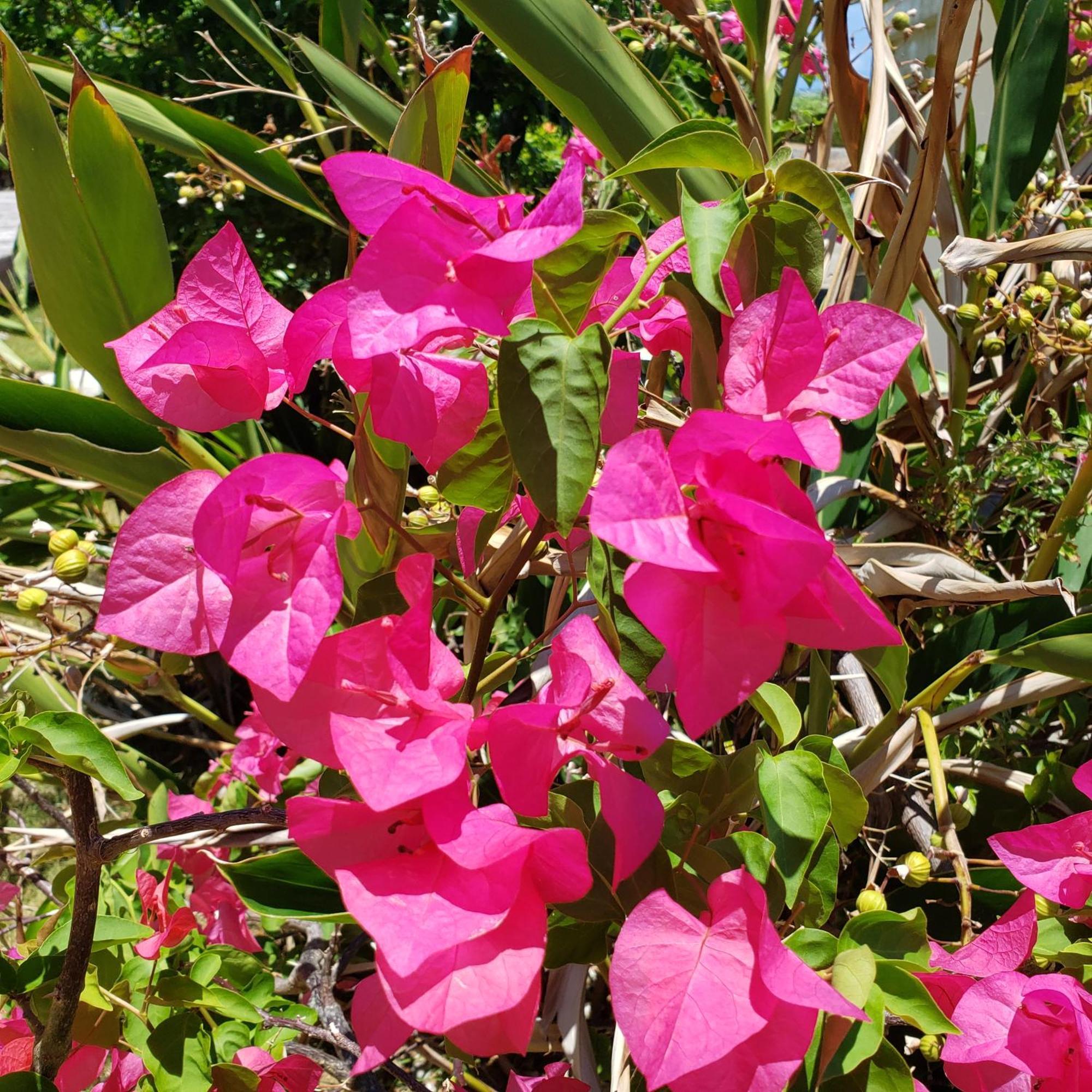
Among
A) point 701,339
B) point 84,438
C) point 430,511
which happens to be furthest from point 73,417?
point 701,339

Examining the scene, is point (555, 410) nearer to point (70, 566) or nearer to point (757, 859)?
point (757, 859)

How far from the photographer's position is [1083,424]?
66 centimetres

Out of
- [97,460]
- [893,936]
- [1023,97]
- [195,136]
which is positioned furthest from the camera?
[195,136]

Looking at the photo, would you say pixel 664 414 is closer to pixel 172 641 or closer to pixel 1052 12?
pixel 172 641

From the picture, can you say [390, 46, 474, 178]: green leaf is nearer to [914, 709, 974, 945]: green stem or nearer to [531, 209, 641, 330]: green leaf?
[531, 209, 641, 330]: green leaf

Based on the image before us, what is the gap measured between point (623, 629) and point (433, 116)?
199mm

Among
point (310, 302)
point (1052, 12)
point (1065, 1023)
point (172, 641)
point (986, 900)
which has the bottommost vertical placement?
point (986, 900)

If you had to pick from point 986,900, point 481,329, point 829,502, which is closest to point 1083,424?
point 829,502

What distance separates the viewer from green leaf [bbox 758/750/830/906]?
36 cm

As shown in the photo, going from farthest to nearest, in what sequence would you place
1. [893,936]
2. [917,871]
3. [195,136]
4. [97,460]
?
[195,136] < [97,460] < [917,871] < [893,936]

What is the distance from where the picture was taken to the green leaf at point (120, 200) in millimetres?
501

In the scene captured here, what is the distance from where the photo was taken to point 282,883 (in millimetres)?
514

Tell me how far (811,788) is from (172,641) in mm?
238

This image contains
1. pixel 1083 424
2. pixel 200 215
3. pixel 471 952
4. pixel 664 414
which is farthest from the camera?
pixel 200 215
